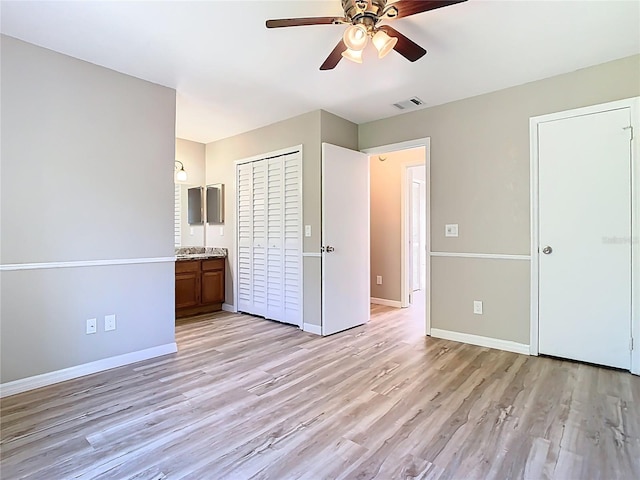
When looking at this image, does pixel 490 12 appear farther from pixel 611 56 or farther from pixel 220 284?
pixel 220 284

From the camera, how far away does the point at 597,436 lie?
188 cm

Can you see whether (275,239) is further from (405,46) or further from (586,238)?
(586,238)

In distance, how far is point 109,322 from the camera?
2863 mm

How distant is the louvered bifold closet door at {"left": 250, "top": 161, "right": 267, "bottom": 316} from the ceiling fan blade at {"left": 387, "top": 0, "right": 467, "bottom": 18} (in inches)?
111

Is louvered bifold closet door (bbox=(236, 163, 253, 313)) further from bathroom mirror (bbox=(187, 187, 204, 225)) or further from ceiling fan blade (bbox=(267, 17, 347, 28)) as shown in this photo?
ceiling fan blade (bbox=(267, 17, 347, 28))

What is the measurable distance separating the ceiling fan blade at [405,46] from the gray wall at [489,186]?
1521 millimetres

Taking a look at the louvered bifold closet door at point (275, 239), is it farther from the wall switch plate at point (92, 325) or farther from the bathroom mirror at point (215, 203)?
the wall switch plate at point (92, 325)

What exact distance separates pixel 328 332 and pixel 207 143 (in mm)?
3406

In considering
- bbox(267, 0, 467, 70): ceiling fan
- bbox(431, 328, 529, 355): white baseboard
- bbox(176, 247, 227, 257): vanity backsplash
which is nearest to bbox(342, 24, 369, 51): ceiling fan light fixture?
bbox(267, 0, 467, 70): ceiling fan

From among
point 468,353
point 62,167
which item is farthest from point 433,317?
point 62,167

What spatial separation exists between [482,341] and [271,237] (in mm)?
2657

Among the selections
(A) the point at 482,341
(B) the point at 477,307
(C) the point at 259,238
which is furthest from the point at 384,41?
(C) the point at 259,238

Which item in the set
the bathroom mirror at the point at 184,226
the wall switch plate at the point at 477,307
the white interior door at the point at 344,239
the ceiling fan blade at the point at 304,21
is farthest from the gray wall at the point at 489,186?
the bathroom mirror at the point at 184,226

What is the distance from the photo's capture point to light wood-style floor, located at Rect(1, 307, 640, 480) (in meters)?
1.65
